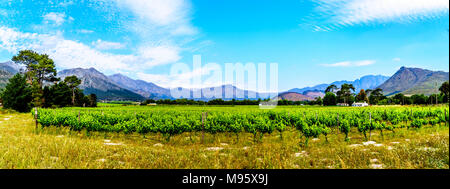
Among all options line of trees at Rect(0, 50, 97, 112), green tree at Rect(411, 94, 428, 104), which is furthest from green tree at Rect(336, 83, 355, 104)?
line of trees at Rect(0, 50, 97, 112)

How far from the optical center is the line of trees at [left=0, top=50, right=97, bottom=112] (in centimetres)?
3119

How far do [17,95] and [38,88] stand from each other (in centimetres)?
281

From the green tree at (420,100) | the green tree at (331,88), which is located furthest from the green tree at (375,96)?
the green tree at (331,88)

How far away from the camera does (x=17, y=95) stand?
31.3 meters

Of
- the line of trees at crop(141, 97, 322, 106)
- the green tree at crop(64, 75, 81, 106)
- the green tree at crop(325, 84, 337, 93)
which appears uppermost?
the green tree at crop(325, 84, 337, 93)

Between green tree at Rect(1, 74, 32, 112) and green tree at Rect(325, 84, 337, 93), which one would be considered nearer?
green tree at Rect(1, 74, 32, 112)

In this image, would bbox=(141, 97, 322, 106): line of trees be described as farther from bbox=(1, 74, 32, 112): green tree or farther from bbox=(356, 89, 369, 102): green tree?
bbox=(1, 74, 32, 112): green tree

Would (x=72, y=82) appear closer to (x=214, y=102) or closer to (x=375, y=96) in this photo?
(x=214, y=102)

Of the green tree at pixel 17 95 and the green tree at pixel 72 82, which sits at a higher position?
the green tree at pixel 72 82

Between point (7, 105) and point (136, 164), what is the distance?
40174 mm

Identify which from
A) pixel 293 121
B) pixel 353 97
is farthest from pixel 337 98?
pixel 293 121

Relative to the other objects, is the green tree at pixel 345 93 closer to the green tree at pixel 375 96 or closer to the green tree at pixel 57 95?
the green tree at pixel 375 96

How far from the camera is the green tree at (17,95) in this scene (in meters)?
30.8
